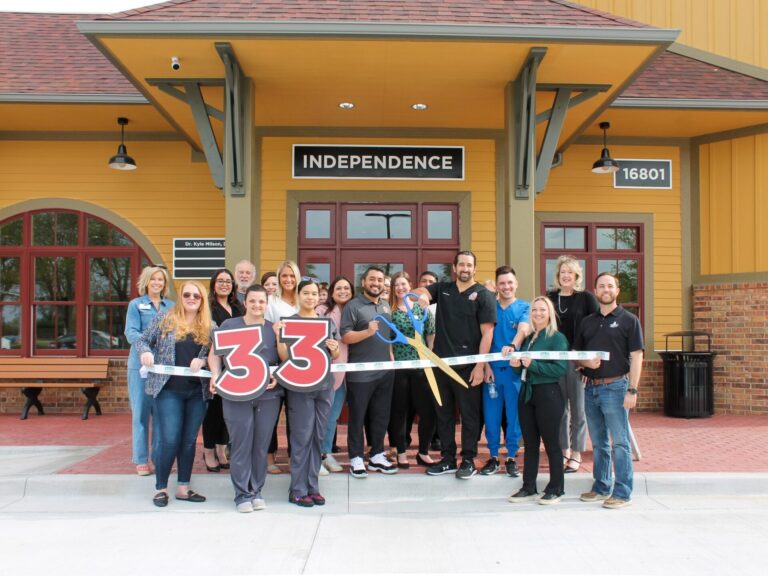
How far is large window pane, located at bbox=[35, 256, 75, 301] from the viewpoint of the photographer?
9.98 meters

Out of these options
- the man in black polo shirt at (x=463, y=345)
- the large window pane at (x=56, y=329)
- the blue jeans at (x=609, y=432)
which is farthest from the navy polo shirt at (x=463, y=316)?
the large window pane at (x=56, y=329)

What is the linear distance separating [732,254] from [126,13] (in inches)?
346

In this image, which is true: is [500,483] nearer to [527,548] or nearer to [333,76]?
[527,548]

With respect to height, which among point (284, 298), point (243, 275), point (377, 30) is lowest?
point (284, 298)

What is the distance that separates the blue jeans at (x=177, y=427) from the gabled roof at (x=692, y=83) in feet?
23.3

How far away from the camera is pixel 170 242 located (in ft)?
32.7

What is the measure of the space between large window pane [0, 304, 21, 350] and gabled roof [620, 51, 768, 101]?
9.56 m

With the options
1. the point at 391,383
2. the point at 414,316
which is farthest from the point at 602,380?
the point at 391,383

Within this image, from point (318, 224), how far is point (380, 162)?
4.23 ft

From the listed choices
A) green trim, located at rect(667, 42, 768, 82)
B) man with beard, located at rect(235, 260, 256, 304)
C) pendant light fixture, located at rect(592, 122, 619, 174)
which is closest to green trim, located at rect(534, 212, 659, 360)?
pendant light fixture, located at rect(592, 122, 619, 174)

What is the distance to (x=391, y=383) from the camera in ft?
18.8

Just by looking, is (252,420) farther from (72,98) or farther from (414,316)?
(72,98)

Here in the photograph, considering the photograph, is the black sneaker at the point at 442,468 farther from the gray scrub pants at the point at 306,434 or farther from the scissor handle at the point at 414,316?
the scissor handle at the point at 414,316

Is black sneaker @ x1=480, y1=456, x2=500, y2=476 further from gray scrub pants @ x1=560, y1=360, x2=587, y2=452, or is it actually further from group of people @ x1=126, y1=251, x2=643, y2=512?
gray scrub pants @ x1=560, y1=360, x2=587, y2=452
